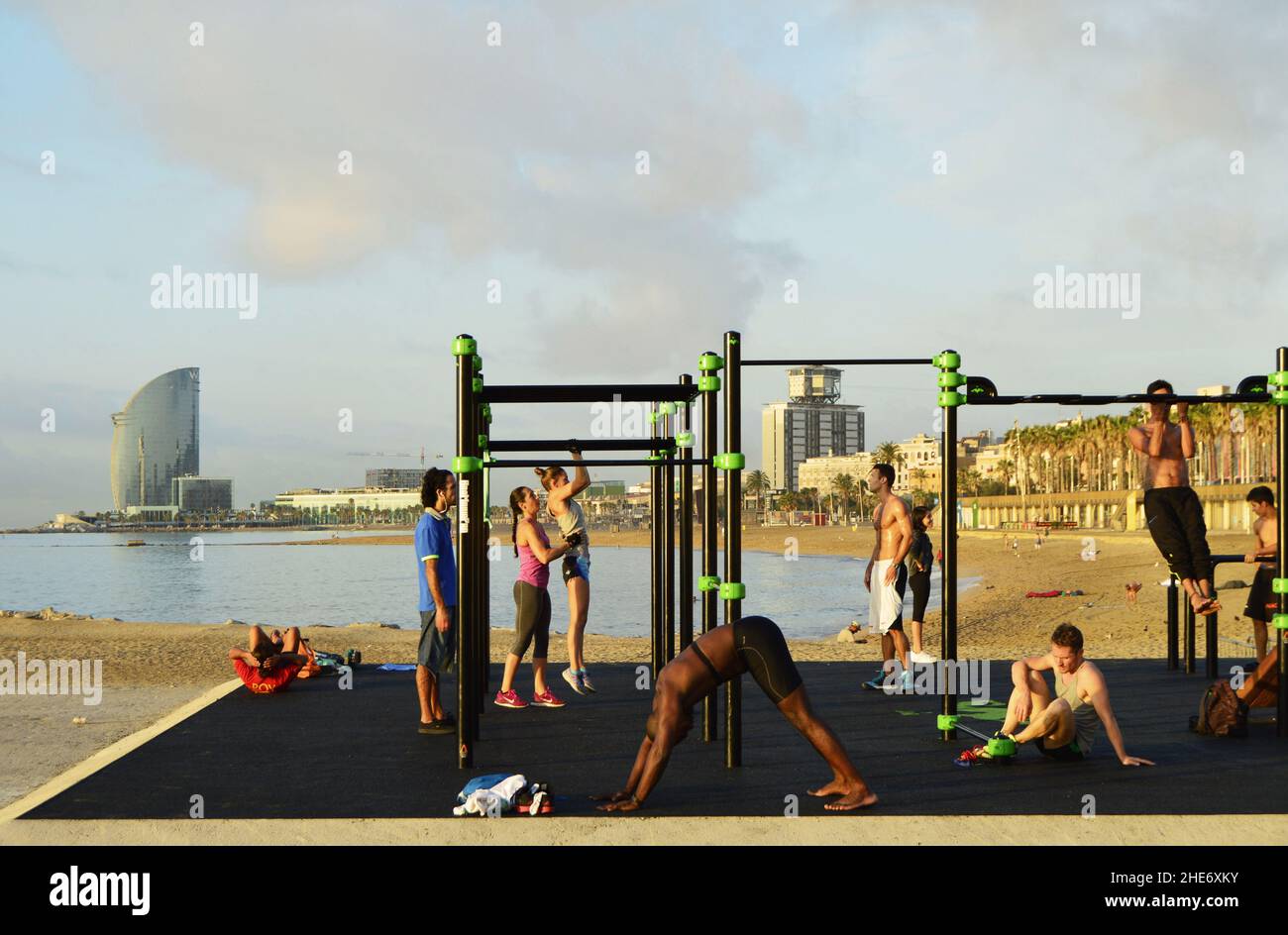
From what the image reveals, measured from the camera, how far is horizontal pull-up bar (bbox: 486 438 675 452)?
7.76 metres

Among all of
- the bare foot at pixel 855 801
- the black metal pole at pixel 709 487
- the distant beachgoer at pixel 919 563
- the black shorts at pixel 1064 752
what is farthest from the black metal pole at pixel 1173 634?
the bare foot at pixel 855 801

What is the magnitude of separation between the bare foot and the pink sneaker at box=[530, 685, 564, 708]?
3.97m

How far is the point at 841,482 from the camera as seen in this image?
173125 millimetres

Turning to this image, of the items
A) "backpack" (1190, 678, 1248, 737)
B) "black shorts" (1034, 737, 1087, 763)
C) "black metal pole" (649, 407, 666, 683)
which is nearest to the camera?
"black shorts" (1034, 737, 1087, 763)

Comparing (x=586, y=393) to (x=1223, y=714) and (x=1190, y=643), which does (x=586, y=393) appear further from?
(x=1190, y=643)

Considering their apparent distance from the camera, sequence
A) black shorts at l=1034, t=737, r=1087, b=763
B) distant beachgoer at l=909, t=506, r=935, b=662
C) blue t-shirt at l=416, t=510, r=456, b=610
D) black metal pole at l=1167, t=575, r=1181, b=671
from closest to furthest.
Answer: black shorts at l=1034, t=737, r=1087, b=763 < blue t-shirt at l=416, t=510, r=456, b=610 < distant beachgoer at l=909, t=506, r=935, b=662 < black metal pole at l=1167, t=575, r=1181, b=671

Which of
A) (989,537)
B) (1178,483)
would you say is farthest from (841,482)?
(1178,483)

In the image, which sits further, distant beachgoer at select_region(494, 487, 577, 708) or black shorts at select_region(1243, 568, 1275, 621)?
black shorts at select_region(1243, 568, 1275, 621)

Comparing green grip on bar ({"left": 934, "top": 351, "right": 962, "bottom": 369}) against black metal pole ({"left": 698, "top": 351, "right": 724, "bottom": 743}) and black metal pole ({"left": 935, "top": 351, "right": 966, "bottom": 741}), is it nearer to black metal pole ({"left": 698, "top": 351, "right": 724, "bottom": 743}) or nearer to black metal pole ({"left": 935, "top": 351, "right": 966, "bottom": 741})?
black metal pole ({"left": 935, "top": 351, "right": 966, "bottom": 741})

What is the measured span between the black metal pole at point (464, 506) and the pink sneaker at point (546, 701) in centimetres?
236

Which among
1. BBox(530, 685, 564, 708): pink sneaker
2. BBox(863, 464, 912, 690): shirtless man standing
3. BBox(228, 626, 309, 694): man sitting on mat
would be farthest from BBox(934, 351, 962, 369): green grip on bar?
BBox(228, 626, 309, 694): man sitting on mat

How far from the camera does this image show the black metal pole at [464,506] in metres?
6.59

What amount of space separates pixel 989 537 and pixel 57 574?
71.3 m
